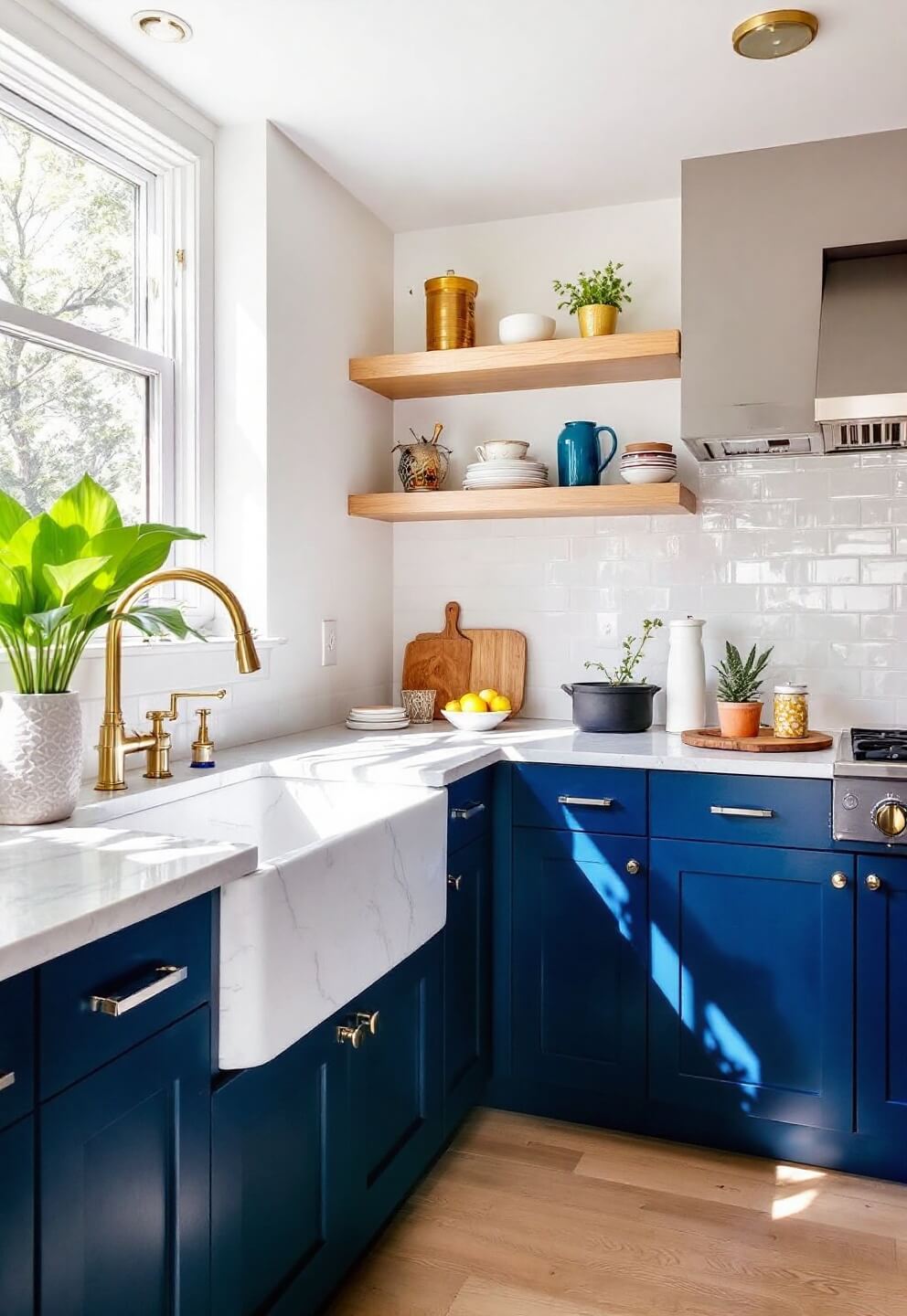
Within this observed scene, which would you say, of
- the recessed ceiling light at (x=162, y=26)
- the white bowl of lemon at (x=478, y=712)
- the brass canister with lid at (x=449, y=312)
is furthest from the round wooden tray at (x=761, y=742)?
the recessed ceiling light at (x=162, y=26)

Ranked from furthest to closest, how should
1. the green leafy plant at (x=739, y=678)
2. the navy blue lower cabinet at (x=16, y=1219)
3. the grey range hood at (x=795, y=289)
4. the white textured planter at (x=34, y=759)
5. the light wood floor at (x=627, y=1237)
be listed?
the green leafy plant at (x=739, y=678) → the grey range hood at (x=795, y=289) → the light wood floor at (x=627, y=1237) → the white textured planter at (x=34, y=759) → the navy blue lower cabinet at (x=16, y=1219)

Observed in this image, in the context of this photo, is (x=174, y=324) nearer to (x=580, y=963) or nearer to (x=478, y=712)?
(x=478, y=712)

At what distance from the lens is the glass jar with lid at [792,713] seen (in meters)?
2.54

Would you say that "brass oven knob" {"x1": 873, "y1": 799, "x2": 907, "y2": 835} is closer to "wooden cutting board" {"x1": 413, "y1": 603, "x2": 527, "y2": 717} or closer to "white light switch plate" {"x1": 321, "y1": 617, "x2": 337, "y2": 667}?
"wooden cutting board" {"x1": 413, "y1": 603, "x2": 527, "y2": 717}

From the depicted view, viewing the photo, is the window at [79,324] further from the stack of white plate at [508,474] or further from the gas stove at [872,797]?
the gas stove at [872,797]

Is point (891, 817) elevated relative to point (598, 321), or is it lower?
lower

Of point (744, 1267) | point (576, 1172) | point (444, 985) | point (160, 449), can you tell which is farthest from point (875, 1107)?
point (160, 449)

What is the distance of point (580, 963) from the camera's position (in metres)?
2.47

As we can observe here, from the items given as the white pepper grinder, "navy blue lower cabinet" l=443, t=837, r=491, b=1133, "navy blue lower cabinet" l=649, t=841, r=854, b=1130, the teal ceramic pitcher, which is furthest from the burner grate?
the teal ceramic pitcher

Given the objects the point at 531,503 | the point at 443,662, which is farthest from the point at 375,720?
the point at 531,503

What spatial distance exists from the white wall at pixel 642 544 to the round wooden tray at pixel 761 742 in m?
0.40

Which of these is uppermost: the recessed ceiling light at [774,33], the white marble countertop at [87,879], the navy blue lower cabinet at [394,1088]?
the recessed ceiling light at [774,33]

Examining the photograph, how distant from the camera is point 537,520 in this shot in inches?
124

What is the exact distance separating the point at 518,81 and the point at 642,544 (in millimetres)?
1253
